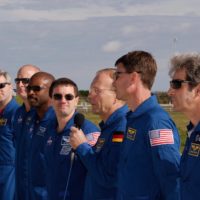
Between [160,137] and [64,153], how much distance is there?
4.96 ft

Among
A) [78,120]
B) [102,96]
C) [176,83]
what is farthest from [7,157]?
[176,83]

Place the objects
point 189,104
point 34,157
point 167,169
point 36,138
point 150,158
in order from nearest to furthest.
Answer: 1. point 189,104
2. point 167,169
3. point 150,158
4. point 34,157
5. point 36,138

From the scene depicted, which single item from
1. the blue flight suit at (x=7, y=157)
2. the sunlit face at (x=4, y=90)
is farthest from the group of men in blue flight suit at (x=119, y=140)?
the sunlit face at (x=4, y=90)

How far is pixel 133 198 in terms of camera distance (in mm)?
4328

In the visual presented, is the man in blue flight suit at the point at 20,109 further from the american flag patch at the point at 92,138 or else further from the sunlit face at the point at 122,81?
the sunlit face at the point at 122,81

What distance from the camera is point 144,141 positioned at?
4.30 meters

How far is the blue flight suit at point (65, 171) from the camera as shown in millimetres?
5445

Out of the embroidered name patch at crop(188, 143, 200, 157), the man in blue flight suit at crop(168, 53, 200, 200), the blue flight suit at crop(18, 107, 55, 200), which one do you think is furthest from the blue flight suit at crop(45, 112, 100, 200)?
the embroidered name patch at crop(188, 143, 200, 157)

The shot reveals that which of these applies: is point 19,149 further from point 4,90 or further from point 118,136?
point 118,136

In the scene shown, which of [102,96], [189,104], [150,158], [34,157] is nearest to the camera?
[189,104]

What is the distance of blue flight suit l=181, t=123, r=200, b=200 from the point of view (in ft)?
12.6

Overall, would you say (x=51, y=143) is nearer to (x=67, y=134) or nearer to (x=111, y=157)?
(x=67, y=134)

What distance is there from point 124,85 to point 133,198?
36.1 inches

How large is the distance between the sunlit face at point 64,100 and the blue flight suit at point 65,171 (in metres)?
0.21
